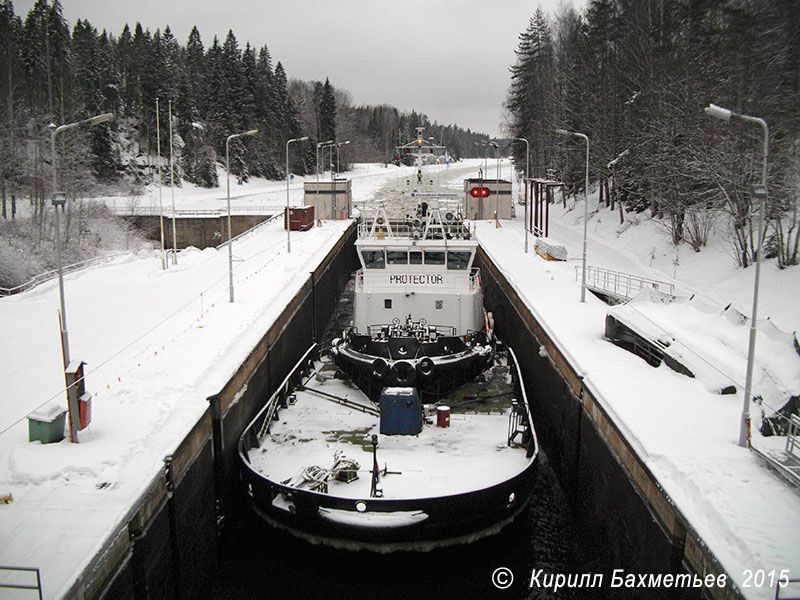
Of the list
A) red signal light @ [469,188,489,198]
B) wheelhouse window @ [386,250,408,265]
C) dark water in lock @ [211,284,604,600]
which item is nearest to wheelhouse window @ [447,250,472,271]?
wheelhouse window @ [386,250,408,265]

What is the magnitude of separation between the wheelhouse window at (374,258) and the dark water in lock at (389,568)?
28.5 feet

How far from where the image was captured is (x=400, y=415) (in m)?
13.3

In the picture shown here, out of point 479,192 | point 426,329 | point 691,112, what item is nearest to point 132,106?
point 479,192

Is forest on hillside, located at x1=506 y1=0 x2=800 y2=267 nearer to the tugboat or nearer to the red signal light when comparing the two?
the red signal light

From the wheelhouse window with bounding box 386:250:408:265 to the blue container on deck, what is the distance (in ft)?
21.3

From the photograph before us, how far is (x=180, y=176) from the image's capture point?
6900cm

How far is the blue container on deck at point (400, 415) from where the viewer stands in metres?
13.3

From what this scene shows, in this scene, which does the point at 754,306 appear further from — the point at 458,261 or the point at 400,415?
the point at 458,261

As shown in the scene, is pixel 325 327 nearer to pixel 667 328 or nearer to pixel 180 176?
pixel 667 328

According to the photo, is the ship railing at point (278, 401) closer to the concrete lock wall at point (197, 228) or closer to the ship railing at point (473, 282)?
the ship railing at point (473, 282)

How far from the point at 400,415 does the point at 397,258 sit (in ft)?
22.7

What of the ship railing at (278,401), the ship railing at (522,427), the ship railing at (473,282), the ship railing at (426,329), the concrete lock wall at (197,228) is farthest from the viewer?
the concrete lock wall at (197,228)

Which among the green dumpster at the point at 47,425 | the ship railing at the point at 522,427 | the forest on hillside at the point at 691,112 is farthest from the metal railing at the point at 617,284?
the green dumpster at the point at 47,425

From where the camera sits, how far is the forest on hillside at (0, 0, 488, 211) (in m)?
45.1
